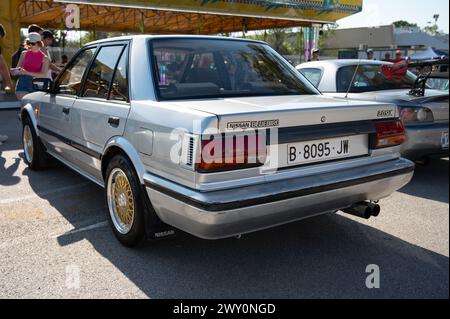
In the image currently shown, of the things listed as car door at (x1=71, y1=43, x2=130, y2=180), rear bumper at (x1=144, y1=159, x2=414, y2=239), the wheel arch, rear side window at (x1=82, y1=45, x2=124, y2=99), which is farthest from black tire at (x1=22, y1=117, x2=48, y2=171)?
rear bumper at (x1=144, y1=159, x2=414, y2=239)

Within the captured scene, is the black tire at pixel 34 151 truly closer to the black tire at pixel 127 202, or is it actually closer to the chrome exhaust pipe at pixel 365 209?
the black tire at pixel 127 202

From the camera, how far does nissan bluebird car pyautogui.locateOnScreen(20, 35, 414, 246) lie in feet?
8.04

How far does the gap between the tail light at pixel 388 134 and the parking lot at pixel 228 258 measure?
1.43 feet

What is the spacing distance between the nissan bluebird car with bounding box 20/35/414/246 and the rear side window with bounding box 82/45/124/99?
1cm

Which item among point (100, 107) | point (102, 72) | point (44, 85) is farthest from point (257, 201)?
point (44, 85)

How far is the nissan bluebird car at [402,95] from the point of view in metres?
4.36

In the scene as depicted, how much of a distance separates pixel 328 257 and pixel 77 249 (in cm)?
183

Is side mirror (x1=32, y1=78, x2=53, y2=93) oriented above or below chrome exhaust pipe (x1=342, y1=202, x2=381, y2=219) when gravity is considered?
above

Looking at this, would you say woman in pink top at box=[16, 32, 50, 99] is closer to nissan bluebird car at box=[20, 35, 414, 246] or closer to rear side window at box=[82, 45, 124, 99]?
nissan bluebird car at box=[20, 35, 414, 246]

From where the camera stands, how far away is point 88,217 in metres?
3.89

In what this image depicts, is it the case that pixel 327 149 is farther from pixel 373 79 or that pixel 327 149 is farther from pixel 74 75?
pixel 373 79

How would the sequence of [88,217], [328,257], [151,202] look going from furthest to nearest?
1. [88,217]
2. [328,257]
3. [151,202]

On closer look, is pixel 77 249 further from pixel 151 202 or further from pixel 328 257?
pixel 328 257
